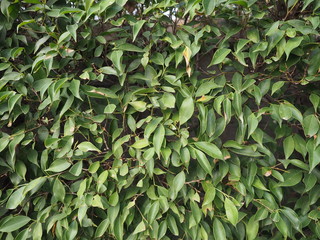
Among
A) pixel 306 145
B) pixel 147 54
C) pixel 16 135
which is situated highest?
pixel 147 54

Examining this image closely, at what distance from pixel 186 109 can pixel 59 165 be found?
52 centimetres

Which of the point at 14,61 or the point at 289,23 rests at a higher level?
the point at 289,23

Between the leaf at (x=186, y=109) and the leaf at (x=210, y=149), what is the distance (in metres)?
0.10

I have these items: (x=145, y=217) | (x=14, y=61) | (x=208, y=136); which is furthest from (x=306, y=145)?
(x=14, y=61)

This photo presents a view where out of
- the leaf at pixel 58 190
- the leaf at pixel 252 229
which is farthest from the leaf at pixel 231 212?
the leaf at pixel 58 190

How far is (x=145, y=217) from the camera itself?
4.50 feet

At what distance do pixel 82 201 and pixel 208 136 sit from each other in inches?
20.4

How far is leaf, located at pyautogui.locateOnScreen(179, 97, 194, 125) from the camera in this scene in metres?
1.20

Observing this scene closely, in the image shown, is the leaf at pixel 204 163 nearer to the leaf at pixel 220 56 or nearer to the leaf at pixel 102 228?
the leaf at pixel 220 56

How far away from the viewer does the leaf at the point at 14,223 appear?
4.40ft

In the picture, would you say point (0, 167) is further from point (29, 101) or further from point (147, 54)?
point (147, 54)

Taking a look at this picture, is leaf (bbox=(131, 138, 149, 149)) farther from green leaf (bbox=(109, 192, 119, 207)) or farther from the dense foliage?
green leaf (bbox=(109, 192, 119, 207))

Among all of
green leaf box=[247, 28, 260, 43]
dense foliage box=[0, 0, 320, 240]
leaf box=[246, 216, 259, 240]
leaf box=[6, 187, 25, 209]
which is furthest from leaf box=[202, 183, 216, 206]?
leaf box=[6, 187, 25, 209]

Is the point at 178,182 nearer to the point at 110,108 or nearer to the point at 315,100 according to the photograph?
the point at 110,108
